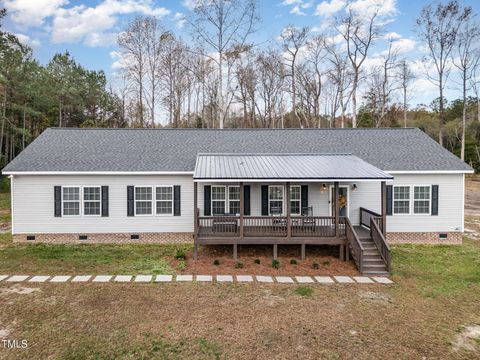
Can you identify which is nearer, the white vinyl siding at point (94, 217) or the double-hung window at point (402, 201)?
the white vinyl siding at point (94, 217)

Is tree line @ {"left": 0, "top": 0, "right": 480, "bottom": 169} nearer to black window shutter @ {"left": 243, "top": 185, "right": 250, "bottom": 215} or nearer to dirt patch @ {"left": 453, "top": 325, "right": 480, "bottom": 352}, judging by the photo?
black window shutter @ {"left": 243, "top": 185, "right": 250, "bottom": 215}

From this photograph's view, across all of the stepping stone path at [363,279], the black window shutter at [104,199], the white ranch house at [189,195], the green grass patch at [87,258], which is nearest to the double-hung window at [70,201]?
the white ranch house at [189,195]

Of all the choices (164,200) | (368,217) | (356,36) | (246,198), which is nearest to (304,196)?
(246,198)

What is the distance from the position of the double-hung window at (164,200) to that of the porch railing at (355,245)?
7561mm

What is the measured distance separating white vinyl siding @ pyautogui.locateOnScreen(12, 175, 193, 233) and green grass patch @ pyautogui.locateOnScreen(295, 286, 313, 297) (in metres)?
6.38

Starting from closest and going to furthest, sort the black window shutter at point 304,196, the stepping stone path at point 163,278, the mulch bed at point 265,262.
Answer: the stepping stone path at point 163,278 → the mulch bed at point 265,262 → the black window shutter at point 304,196

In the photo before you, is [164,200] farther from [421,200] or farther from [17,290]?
[421,200]

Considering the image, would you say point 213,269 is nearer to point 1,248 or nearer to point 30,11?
point 1,248

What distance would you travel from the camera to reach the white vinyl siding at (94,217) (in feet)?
45.9

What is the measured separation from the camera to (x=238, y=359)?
19.7ft

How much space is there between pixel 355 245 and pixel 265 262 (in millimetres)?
3319

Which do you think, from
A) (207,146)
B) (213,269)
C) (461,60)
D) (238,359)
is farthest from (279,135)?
(461,60)

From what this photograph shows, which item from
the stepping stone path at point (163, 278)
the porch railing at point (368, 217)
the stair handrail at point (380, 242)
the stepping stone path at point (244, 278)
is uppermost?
the porch railing at point (368, 217)

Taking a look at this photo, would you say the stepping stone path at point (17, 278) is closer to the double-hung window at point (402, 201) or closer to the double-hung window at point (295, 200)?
the double-hung window at point (295, 200)
